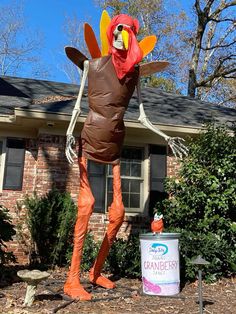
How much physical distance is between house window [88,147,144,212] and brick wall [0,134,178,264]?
33cm

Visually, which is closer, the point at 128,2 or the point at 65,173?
the point at 65,173

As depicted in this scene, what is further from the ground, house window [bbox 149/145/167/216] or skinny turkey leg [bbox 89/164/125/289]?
house window [bbox 149/145/167/216]

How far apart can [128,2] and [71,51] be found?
22.4 m

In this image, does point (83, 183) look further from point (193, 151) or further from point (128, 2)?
point (128, 2)

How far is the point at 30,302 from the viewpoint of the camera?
16.3 feet

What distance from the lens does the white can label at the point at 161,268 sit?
6.01m

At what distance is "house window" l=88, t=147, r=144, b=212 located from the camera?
9.30 m

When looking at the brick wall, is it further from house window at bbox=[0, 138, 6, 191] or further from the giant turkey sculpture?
the giant turkey sculpture

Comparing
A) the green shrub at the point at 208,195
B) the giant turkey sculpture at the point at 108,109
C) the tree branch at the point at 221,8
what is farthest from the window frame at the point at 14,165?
the tree branch at the point at 221,8

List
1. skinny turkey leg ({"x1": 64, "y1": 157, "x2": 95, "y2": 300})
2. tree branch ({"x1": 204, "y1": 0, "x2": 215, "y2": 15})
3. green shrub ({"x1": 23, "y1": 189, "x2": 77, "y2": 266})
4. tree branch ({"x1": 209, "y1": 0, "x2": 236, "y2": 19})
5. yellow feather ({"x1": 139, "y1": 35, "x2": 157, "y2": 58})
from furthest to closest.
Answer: tree branch ({"x1": 209, "y1": 0, "x2": 236, "y2": 19})
tree branch ({"x1": 204, "y1": 0, "x2": 215, "y2": 15})
green shrub ({"x1": 23, "y1": 189, "x2": 77, "y2": 266})
yellow feather ({"x1": 139, "y1": 35, "x2": 157, "y2": 58})
skinny turkey leg ({"x1": 64, "y1": 157, "x2": 95, "y2": 300})

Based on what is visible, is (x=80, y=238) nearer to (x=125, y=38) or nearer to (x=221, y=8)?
(x=125, y=38)

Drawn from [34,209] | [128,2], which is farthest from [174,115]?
[128,2]

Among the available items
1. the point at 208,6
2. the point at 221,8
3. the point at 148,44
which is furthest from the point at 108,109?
the point at 221,8

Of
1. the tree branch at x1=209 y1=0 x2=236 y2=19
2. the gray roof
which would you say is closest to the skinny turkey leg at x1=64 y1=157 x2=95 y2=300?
the gray roof
